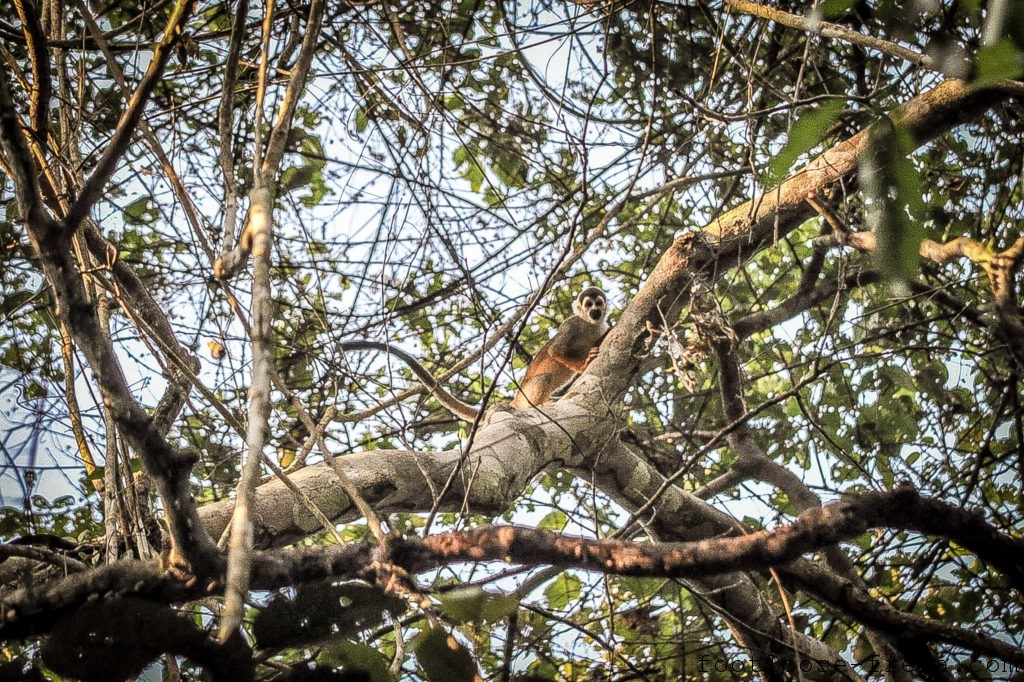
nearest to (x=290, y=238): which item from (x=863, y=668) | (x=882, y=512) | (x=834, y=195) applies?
(x=834, y=195)

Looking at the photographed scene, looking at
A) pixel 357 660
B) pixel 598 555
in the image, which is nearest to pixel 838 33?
pixel 598 555

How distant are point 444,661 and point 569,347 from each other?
386cm

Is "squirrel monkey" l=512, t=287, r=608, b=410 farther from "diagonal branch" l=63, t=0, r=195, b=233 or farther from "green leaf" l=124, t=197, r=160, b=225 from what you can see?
"diagonal branch" l=63, t=0, r=195, b=233

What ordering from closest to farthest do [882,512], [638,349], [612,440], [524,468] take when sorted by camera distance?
1. [882,512]
2. [524,468]
3. [612,440]
4. [638,349]

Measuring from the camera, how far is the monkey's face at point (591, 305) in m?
5.24

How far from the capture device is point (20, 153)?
1304mm

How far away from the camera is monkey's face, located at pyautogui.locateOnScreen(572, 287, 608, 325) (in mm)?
5242

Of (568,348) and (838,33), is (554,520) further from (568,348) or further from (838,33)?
(838,33)

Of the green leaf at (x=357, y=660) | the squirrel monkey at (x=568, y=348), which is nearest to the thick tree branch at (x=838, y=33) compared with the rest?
the green leaf at (x=357, y=660)

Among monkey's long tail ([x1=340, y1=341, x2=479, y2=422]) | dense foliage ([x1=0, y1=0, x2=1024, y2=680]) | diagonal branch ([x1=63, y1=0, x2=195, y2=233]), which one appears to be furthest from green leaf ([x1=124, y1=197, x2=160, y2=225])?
diagonal branch ([x1=63, y1=0, x2=195, y2=233])

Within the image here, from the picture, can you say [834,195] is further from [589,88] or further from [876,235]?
[876,235]

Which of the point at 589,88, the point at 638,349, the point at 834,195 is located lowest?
the point at 638,349

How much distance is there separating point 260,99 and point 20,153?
72cm

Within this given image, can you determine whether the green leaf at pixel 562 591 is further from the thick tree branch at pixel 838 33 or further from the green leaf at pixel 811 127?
the green leaf at pixel 811 127
